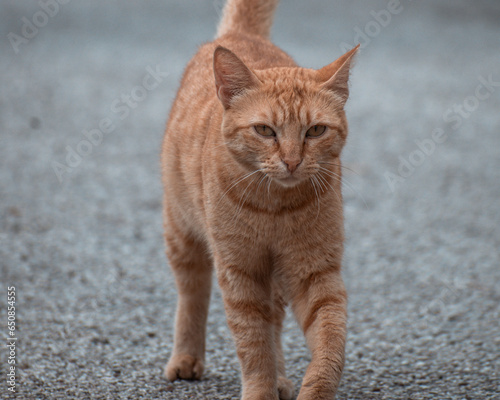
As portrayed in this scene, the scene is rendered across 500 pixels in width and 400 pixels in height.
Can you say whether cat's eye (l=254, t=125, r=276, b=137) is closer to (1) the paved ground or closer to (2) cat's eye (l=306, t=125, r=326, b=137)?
(2) cat's eye (l=306, t=125, r=326, b=137)

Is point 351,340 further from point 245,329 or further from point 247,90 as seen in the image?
point 247,90

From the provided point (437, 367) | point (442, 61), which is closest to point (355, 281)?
point (437, 367)

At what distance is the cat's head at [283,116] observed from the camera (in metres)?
2.84

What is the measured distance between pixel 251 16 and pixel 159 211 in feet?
9.27

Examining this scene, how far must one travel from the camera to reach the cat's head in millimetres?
2844

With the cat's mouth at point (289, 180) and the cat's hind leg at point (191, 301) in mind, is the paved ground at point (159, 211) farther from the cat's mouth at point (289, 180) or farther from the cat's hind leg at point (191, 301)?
the cat's mouth at point (289, 180)

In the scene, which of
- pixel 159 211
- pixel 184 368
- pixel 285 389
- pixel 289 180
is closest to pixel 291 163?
pixel 289 180

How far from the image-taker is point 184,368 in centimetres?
369

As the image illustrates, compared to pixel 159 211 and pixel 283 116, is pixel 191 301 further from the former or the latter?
pixel 159 211

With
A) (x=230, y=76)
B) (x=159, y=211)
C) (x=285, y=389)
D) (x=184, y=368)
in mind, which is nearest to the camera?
(x=230, y=76)

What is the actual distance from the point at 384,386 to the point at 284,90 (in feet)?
5.21

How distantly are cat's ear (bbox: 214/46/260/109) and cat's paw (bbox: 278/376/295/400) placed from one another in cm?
139

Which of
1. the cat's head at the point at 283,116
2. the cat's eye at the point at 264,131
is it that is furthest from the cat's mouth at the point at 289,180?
the cat's eye at the point at 264,131

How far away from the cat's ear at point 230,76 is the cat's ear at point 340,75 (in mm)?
Result: 304
